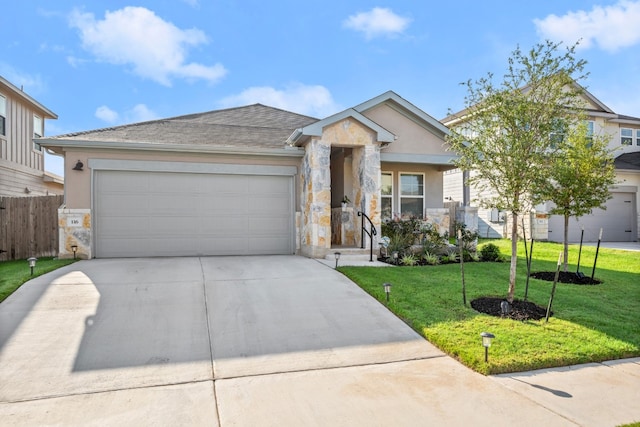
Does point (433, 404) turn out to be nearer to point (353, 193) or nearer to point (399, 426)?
point (399, 426)

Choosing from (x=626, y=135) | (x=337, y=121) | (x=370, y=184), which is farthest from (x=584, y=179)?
(x=626, y=135)

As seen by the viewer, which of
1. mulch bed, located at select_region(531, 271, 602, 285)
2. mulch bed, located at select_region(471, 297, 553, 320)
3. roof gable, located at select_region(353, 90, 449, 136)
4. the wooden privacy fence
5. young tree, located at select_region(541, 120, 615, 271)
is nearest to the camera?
mulch bed, located at select_region(471, 297, 553, 320)

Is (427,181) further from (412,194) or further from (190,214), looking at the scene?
(190,214)

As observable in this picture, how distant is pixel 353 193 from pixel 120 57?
311 inches

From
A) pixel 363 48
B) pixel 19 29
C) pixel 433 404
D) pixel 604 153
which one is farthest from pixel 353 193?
pixel 19 29

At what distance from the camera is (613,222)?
17.7 m

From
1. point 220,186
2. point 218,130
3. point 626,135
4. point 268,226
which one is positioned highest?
point 626,135

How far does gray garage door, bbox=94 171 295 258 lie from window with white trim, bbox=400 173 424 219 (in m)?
3.82

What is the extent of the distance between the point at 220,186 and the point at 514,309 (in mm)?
7379

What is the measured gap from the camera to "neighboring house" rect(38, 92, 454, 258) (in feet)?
31.6

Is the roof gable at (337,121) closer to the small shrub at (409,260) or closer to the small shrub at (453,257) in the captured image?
the small shrub at (409,260)

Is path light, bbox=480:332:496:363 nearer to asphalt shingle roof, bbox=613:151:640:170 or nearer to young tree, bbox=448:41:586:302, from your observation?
young tree, bbox=448:41:586:302

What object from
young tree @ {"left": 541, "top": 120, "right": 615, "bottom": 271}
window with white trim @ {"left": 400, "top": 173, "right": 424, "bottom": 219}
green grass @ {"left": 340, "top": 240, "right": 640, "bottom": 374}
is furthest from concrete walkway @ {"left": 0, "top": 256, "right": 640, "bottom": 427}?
window with white trim @ {"left": 400, "top": 173, "right": 424, "bottom": 219}

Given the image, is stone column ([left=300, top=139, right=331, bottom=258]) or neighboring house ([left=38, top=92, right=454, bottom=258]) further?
stone column ([left=300, top=139, right=331, bottom=258])
